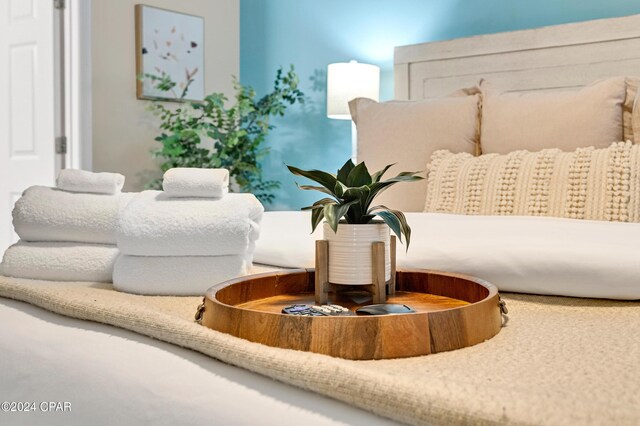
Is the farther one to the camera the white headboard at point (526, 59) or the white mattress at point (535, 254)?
the white headboard at point (526, 59)

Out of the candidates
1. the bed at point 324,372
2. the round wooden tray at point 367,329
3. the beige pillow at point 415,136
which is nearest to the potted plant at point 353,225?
the round wooden tray at point 367,329

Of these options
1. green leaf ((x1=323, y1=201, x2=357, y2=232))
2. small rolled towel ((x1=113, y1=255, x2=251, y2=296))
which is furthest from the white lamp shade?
green leaf ((x1=323, y1=201, x2=357, y2=232))

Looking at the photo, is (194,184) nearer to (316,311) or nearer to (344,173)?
(344,173)

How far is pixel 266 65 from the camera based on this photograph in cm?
366

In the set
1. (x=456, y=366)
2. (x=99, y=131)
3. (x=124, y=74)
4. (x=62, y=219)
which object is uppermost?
(x=124, y=74)

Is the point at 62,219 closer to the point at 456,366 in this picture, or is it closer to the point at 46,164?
the point at 456,366

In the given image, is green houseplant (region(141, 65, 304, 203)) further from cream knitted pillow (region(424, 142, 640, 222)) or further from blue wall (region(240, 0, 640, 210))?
cream knitted pillow (region(424, 142, 640, 222))

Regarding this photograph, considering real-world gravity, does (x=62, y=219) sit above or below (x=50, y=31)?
below

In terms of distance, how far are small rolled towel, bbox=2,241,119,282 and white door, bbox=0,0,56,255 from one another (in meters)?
1.94

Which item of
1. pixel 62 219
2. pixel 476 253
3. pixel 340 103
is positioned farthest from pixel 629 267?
pixel 340 103

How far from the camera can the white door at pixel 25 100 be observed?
303cm

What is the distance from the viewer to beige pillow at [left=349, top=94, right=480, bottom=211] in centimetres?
213

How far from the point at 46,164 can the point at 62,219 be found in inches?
79.5

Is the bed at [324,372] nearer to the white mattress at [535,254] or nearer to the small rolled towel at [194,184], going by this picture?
the white mattress at [535,254]
